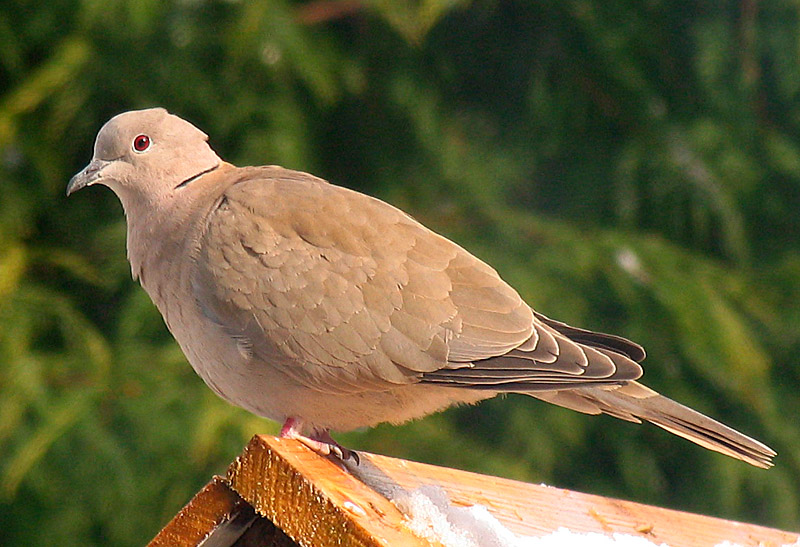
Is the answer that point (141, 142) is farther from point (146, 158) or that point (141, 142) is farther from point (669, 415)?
point (669, 415)

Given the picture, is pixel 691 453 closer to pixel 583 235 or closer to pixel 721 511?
pixel 721 511

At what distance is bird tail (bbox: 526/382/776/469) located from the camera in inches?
78.2

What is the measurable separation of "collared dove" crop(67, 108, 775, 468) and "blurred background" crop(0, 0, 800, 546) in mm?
1561

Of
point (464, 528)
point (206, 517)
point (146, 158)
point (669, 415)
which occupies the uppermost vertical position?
point (669, 415)

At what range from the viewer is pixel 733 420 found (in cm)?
457

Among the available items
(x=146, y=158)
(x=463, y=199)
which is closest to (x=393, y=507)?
(x=146, y=158)

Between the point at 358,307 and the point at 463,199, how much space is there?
2.50 metres

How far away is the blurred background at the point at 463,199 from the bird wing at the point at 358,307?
5.33 feet

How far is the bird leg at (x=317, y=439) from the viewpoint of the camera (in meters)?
1.83

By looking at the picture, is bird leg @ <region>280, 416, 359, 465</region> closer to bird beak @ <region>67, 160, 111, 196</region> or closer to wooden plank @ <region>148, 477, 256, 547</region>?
wooden plank @ <region>148, 477, 256, 547</region>

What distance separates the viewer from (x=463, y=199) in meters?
4.46

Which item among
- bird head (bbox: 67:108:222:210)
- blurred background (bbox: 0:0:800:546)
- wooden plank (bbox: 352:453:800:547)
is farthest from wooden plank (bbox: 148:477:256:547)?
blurred background (bbox: 0:0:800:546)

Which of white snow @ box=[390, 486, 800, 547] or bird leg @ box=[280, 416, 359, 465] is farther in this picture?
bird leg @ box=[280, 416, 359, 465]

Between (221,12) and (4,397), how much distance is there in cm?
154
